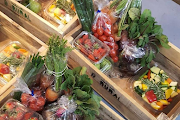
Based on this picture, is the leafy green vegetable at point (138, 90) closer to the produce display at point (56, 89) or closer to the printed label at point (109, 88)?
the printed label at point (109, 88)

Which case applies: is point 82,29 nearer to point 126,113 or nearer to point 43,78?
point 43,78

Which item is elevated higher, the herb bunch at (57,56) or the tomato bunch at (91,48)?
the herb bunch at (57,56)

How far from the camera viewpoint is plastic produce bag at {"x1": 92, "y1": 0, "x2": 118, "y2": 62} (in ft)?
4.91

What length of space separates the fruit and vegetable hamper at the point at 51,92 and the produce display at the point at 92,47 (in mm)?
322

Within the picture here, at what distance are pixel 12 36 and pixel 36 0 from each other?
385 mm

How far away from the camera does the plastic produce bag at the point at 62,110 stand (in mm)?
1101

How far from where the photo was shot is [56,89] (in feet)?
3.71

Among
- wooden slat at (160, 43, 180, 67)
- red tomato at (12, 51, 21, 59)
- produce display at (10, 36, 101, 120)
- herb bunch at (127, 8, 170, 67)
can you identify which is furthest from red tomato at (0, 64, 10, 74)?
wooden slat at (160, 43, 180, 67)

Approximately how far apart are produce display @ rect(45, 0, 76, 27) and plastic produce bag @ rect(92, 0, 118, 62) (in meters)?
0.25

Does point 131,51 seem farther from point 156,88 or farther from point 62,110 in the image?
point 62,110

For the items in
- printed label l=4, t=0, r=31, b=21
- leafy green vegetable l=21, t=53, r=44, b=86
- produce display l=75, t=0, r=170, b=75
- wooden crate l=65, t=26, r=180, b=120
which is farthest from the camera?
printed label l=4, t=0, r=31, b=21

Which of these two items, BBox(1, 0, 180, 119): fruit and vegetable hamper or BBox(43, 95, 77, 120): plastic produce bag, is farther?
BBox(1, 0, 180, 119): fruit and vegetable hamper

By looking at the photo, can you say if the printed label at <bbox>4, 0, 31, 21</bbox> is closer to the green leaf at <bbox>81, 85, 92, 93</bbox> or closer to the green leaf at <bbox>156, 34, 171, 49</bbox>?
the green leaf at <bbox>81, 85, 92, 93</bbox>

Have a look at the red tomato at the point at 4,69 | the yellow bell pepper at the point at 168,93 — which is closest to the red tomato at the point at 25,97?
the red tomato at the point at 4,69
